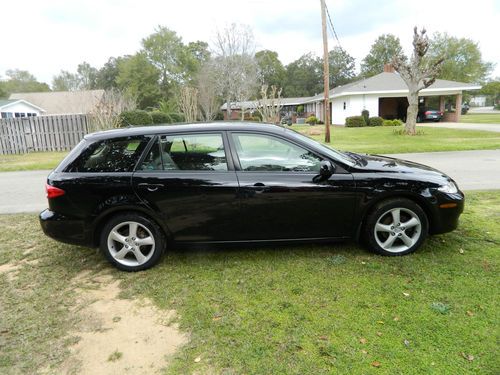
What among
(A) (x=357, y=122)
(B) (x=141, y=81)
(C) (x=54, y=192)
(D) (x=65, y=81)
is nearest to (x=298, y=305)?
(C) (x=54, y=192)

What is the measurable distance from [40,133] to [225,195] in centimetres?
1848

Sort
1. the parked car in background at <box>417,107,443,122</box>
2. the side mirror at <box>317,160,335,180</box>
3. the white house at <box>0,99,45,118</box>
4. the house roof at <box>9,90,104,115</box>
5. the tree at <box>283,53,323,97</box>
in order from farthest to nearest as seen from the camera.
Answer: the tree at <box>283,53,323,97</box>, the house roof at <box>9,90,104,115</box>, the parked car in background at <box>417,107,443,122</box>, the white house at <box>0,99,45,118</box>, the side mirror at <box>317,160,335,180</box>

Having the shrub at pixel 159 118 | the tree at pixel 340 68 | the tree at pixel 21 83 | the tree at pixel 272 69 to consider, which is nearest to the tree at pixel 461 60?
the tree at pixel 340 68

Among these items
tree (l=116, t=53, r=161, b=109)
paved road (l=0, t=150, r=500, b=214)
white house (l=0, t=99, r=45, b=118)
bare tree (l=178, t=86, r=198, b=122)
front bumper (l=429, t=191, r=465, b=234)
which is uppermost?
tree (l=116, t=53, r=161, b=109)

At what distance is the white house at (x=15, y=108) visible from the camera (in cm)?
3253

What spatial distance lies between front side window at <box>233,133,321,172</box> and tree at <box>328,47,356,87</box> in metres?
76.4

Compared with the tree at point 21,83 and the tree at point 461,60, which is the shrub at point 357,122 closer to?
the tree at point 461,60

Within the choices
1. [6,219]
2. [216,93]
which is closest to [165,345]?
[6,219]

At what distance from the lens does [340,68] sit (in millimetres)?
75812

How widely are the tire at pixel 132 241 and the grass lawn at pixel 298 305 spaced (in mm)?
142

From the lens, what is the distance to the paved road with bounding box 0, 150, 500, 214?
24.2 feet

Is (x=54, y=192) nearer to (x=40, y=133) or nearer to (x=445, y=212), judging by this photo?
(x=445, y=212)

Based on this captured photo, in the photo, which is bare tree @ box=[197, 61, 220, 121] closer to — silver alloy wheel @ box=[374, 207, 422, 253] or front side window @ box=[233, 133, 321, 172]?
front side window @ box=[233, 133, 321, 172]

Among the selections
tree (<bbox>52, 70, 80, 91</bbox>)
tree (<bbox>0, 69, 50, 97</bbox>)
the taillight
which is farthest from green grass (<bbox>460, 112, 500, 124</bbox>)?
tree (<bbox>0, 69, 50, 97</bbox>)
